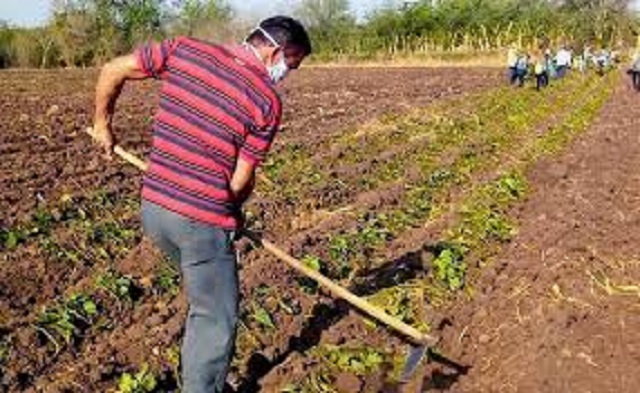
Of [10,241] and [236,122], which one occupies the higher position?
[236,122]

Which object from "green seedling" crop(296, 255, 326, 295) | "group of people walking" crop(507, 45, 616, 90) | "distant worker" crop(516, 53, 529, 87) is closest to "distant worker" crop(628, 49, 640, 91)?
"group of people walking" crop(507, 45, 616, 90)

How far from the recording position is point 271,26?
3.92 m

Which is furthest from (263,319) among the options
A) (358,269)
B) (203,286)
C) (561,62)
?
(561,62)

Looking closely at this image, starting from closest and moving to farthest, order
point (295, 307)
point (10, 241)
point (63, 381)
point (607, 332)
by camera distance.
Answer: point (63, 381), point (607, 332), point (295, 307), point (10, 241)

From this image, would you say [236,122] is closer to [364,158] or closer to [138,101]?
[364,158]

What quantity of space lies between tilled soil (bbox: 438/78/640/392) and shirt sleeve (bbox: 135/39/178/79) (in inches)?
95.0

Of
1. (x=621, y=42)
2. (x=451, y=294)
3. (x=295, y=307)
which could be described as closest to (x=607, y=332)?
(x=451, y=294)

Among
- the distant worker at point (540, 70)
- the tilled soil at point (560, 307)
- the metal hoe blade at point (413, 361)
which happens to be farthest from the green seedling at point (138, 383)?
the distant worker at point (540, 70)

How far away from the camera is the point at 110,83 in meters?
4.06

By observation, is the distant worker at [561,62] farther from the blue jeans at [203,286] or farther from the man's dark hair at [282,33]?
the blue jeans at [203,286]

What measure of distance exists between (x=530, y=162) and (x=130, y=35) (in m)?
44.9

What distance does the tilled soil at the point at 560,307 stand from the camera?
4.96 metres

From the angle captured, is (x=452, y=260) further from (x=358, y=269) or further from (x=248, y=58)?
(x=248, y=58)

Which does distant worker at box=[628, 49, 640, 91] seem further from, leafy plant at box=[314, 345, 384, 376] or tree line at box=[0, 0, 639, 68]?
leafy plant at box=[314, 345, 384, 376]
